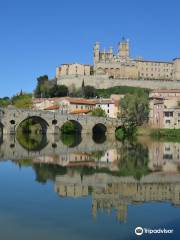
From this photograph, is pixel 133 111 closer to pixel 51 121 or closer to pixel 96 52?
pixel 51 121

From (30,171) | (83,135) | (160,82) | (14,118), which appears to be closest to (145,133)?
(83,135)

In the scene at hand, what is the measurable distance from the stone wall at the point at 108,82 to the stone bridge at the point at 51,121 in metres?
38.7

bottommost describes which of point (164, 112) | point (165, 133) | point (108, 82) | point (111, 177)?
point (111, 177)

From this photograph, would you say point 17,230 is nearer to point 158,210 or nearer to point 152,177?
point 158,210

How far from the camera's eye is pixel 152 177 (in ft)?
76.6

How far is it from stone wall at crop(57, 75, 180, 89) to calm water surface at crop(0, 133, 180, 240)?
8150cm

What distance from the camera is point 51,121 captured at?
6744 centimetres

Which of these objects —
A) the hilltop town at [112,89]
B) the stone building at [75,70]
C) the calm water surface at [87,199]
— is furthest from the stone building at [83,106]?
the calm water surface at [87,199]

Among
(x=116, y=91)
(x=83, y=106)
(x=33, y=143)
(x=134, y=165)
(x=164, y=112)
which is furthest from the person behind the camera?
(x=116, y=91)

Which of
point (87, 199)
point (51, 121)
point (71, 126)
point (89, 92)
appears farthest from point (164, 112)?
point (87, 199)

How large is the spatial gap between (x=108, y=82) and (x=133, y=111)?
43.9 meters

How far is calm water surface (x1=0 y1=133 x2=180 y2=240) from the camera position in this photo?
13461mm

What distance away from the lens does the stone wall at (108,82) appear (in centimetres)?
11106

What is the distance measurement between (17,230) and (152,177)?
439 inches
